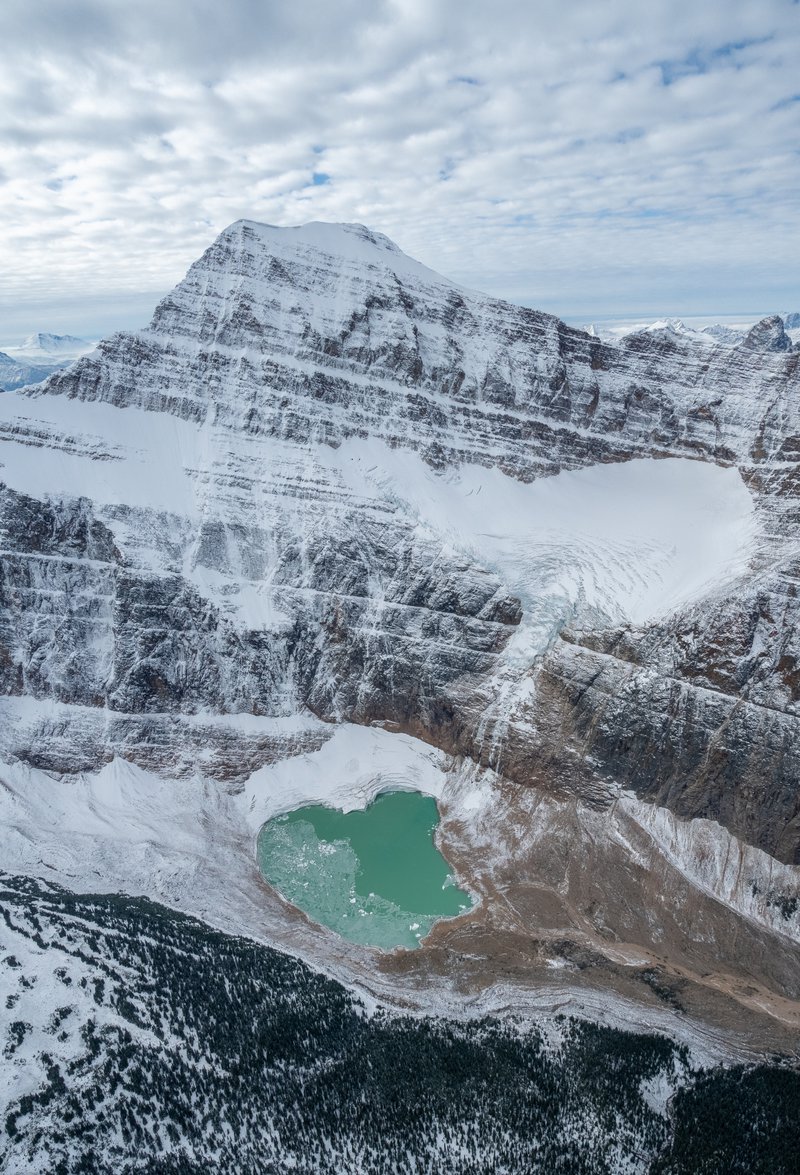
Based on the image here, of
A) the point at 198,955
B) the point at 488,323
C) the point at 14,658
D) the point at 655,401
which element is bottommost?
the point at 198,955

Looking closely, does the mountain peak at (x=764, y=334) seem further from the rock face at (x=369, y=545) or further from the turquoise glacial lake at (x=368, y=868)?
the turquoise glacial lake at (x=368, y=868)

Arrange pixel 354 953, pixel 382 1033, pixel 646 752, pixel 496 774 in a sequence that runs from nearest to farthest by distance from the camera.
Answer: pixel 382 1033 → pixel 354 953 → pixel 646 752 → pixel 496 774

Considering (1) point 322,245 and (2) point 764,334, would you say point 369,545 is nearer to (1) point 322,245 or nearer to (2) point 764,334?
(1) point 322,245

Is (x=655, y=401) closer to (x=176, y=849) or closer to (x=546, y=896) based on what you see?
(x=546, y=896)

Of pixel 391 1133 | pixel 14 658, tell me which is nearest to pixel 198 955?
pixel 391 1133

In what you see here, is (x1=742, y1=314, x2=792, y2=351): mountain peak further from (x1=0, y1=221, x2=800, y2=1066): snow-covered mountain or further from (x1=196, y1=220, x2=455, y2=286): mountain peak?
(x1=196, y1=220, x2=455, y2=286): mountain peak
